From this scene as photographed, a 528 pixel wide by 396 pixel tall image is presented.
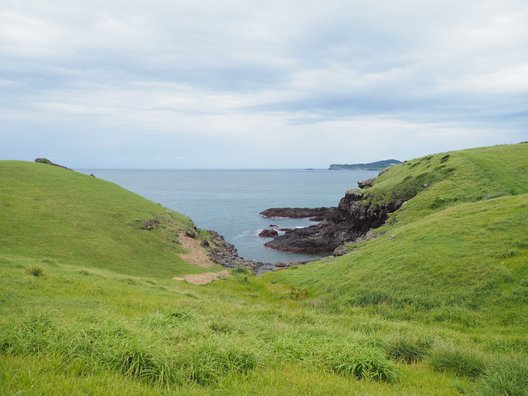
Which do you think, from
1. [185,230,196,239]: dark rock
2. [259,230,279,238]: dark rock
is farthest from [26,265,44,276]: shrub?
[259,230,279,238]: dark rock

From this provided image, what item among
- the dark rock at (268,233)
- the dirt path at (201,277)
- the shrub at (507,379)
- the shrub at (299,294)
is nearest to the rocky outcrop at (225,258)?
the dirt path at (201,277)

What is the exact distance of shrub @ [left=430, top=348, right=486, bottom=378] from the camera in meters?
9.64

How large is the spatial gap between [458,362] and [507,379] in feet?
5.36

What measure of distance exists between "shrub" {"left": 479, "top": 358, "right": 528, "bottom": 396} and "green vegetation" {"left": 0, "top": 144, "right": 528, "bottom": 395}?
4cm

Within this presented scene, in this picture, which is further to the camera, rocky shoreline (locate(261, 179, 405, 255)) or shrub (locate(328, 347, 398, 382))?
rocky shoreline (locate(261, 179, 405, 255))

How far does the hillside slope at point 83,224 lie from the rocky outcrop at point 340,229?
23.3 m

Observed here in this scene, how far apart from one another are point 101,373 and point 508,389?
7.95m

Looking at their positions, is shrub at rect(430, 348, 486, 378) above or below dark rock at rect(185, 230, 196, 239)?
above

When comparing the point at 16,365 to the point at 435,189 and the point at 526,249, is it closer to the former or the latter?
the point at 526,249

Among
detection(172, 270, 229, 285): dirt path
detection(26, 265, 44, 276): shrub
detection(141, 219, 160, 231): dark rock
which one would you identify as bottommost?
detection(172, 270, 229, 285): dirt path

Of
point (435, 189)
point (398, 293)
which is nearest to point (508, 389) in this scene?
point (398, 293)

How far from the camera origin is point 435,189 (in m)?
52.1

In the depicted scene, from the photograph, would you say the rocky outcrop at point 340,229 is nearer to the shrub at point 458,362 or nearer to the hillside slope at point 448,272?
the hillside slope at point 448,272

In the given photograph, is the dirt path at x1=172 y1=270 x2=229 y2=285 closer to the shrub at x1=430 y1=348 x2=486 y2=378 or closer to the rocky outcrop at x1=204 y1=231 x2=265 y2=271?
the rocky outcrop at x1=204 y1=231 x2=265 y2=271
